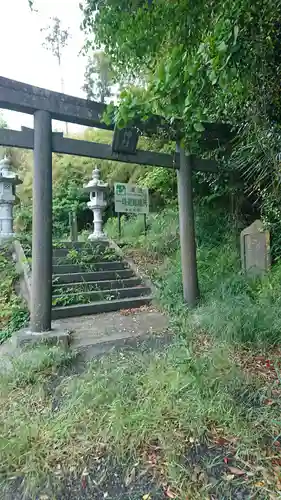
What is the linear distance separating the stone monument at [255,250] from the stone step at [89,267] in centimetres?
201

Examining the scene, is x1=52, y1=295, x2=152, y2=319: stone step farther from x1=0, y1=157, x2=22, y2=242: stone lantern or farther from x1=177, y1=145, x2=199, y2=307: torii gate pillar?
x1=0, y1=157, x2=22, y2=242: stone lantern

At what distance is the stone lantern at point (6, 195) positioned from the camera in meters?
5.42

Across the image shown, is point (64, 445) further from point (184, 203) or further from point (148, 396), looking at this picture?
point (184, 203)

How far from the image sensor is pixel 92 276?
4.75 metres

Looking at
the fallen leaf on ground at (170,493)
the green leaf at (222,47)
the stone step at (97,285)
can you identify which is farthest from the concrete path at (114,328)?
the green leaf at (222,47)

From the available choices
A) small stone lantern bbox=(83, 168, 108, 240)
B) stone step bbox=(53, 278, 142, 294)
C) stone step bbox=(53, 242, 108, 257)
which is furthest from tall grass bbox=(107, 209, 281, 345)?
stone step bbox=(53, 242, 108, 257)

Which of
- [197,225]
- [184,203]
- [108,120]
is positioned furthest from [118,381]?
[197,225]

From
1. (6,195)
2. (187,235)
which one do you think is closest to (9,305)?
(187,235)

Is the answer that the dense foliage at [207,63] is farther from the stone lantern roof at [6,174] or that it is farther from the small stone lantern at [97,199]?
the stone lantern roof at [6,174]

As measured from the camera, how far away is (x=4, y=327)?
3.46m

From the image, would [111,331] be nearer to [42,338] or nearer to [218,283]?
[42,338]

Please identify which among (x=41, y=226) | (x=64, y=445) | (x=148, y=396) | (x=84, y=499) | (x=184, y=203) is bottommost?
(x=84, y=499)

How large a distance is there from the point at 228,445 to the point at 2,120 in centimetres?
1509

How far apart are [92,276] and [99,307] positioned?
0.74m
